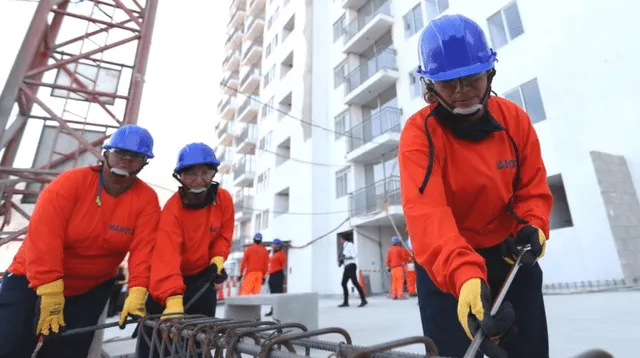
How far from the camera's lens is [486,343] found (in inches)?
38.1

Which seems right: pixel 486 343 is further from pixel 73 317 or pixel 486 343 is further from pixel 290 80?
pixel 290 80

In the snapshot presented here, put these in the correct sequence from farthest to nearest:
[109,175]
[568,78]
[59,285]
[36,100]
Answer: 1. [568,78]
2. [36,100]
3. [109,175]
4. [59,285]

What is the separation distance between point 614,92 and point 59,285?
1030 cm

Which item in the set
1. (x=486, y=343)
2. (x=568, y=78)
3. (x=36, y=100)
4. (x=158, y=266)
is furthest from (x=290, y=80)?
(x=486, y=343)

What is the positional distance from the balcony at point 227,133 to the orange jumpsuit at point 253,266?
23.1 m

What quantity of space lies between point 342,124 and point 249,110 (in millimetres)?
11246

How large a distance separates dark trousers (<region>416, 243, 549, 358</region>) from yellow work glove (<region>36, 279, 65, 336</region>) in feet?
6.56

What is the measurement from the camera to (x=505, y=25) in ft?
34.9

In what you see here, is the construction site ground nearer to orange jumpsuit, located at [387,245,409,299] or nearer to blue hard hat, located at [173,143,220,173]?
blue hard hat, located at [173,143,220,173]

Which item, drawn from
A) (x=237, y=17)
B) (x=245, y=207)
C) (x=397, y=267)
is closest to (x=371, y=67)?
(x=397, y=267)

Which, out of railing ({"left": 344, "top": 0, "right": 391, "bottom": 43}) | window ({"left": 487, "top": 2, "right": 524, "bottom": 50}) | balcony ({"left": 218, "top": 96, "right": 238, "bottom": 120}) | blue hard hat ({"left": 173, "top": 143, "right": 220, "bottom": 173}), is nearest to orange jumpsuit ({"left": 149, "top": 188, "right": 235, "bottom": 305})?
blue hard hat ({"left": 173, "top": 143, "right": 220, "bottom": 173})

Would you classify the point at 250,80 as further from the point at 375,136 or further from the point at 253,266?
the point at 253,266

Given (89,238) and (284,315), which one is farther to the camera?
(284,315)

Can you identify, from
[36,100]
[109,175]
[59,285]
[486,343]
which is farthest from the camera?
[36,100]
